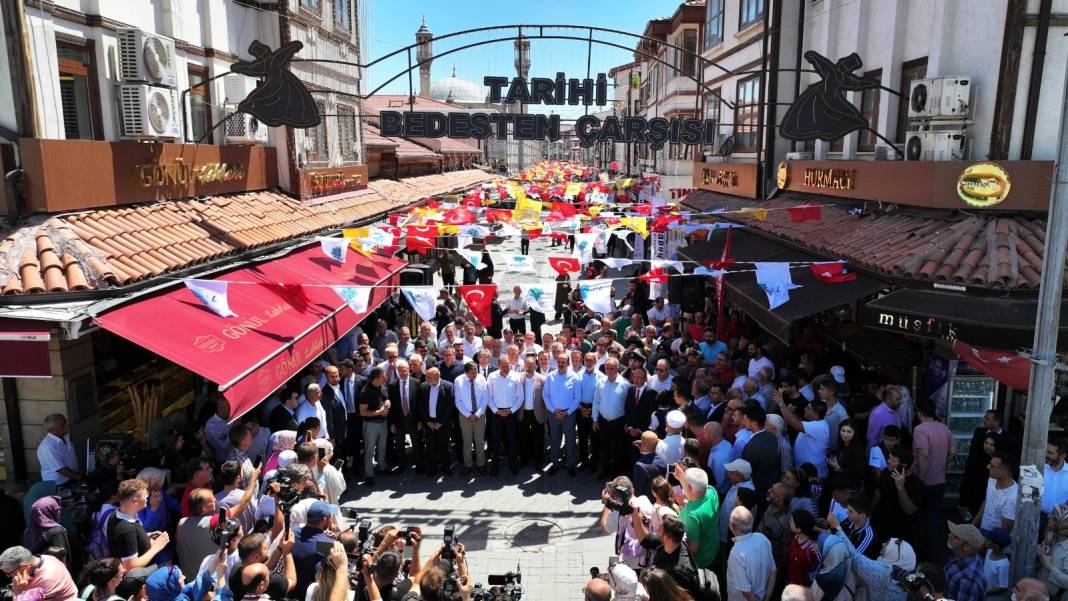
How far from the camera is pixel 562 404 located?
996 cm

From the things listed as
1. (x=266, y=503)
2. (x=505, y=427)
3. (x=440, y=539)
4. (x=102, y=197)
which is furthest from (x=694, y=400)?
(x=102, y=197)

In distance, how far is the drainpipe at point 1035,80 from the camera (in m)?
8.04

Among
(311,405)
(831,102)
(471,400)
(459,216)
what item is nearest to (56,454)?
(311,405)

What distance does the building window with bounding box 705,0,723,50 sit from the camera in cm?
2048

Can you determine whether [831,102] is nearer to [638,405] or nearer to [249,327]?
[638,405]

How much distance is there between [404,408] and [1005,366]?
741 centimetres

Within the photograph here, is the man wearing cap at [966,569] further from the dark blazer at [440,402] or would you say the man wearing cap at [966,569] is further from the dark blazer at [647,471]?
the dark blazer at [440,402]

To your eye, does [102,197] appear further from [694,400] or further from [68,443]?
[694,400]

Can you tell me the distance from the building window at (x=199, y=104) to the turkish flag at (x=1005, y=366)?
11.3m

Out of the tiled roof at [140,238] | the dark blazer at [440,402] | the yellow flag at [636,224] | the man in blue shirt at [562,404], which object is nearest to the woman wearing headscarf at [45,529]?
the tiled roof at [140,238]

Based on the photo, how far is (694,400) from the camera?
9.19 m

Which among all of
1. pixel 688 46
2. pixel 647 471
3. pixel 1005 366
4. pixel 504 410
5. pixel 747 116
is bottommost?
pixel 504 410

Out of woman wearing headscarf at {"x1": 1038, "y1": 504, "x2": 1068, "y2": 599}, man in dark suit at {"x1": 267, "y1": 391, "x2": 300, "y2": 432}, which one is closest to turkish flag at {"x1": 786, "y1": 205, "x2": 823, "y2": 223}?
woman wearing headscarf at {"x1": 1038, "y1": 504, "x2": 1068, "y2": 599}

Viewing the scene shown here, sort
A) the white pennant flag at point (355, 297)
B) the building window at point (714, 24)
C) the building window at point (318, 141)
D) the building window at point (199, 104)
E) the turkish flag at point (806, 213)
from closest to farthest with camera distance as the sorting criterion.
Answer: the white pennant flag at point (355, 297), the building window at point (199, 104), the turkish flag at point (806, 213), the building window at point (318, 141), the building window at point (714, 24)
